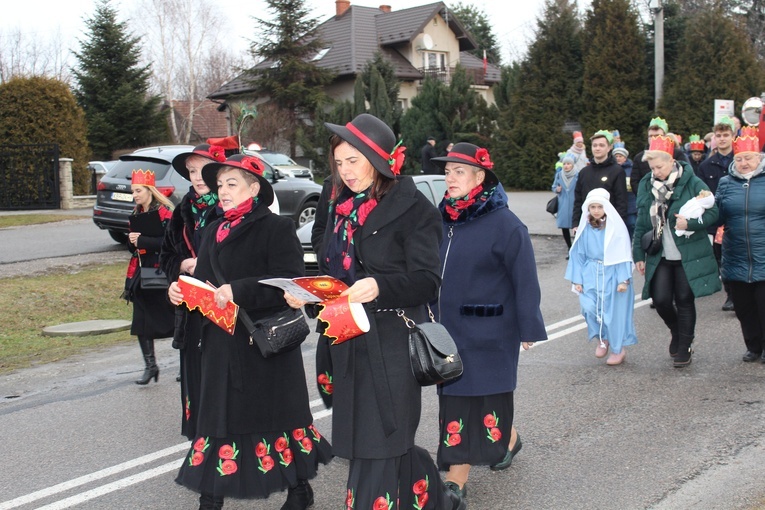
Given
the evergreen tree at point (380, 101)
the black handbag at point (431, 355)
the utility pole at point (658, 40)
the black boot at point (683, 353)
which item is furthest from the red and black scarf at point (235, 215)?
the evergreen tree at point (380, 101)

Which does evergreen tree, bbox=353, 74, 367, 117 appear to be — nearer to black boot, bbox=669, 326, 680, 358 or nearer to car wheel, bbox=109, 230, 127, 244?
car wheel, bbox=109, 230, 127, 244

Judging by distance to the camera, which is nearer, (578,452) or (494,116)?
(578,452)

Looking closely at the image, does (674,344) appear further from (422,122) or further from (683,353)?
(422,122)

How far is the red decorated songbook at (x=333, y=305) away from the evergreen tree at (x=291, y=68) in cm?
3641

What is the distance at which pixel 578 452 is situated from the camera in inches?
213

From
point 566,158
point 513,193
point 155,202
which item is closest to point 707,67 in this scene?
point 513,193

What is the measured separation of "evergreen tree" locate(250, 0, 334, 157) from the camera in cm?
3975

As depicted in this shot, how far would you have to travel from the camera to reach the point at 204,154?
16.6 feet

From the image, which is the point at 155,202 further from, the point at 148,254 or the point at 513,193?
the point at 513,193

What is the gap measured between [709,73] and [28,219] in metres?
20.3

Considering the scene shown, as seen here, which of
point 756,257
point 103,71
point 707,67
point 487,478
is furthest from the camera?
point 103,71

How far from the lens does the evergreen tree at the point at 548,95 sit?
3073cm

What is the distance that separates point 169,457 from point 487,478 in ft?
6.43

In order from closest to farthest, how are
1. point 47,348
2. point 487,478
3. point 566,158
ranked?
point 487,478, point 47,348, point 566,158
